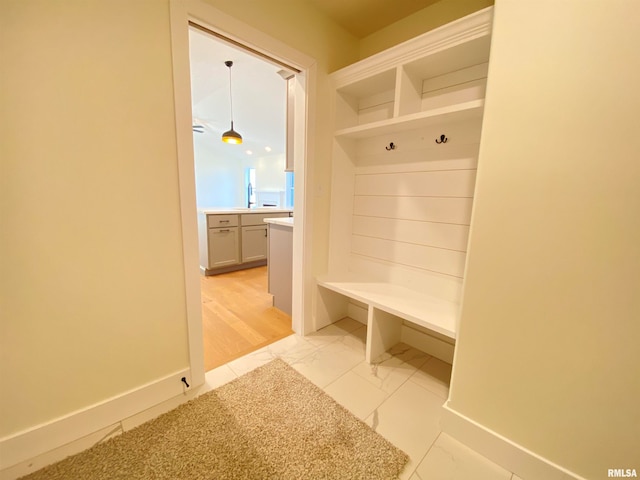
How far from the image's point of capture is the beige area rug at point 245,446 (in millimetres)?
1032

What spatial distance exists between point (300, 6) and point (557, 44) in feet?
4.89

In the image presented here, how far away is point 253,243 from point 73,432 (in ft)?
9.74

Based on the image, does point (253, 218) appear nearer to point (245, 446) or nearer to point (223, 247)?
point (223, 247)

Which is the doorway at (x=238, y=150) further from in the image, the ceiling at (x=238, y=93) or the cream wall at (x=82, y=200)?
the cream wall at (x=82, y=200)

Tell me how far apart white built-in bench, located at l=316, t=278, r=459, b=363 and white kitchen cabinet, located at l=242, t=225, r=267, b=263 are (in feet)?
6.96

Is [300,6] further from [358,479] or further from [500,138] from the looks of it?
[358,479]

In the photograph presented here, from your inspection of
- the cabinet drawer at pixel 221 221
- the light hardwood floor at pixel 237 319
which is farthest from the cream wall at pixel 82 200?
the cabinet drawer at pixel 221 221

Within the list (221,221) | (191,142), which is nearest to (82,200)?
(191,142)

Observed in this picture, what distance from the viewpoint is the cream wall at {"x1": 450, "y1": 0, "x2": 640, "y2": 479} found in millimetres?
822

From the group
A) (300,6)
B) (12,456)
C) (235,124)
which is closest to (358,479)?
(12,456)

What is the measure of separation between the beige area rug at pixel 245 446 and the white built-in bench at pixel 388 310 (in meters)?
0.58

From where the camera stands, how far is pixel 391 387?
1556 millimetres

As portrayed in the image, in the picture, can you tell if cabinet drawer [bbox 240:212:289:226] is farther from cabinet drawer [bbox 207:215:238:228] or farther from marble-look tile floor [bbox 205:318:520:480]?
marble-look tile floor [bbox 205:318:520:480]

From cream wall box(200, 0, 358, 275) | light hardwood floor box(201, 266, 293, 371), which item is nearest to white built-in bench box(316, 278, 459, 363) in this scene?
cream wall box(200, 0, 358, 275)
